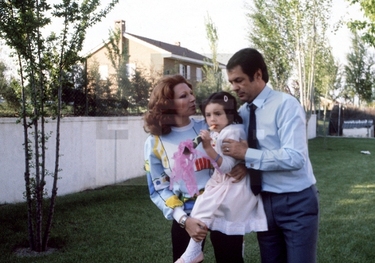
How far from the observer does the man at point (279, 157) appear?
6.92 ft

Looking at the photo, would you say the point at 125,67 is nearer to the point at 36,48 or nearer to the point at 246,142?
the point at 36,48

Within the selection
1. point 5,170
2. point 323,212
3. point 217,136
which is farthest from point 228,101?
point 5,170

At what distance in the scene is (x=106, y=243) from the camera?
4.86 metres

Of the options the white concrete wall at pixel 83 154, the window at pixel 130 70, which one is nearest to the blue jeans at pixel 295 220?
the white concrete wall at pixel 83 154

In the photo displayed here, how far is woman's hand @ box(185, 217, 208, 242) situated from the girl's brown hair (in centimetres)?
51

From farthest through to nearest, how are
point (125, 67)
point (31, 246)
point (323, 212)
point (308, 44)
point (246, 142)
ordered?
point (308, 44) < point (125, 67) < point (323, 212) < point (31, 246) < point (246, 142)

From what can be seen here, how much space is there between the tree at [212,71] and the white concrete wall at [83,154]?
14.9 ft

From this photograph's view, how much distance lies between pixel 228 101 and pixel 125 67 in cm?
900

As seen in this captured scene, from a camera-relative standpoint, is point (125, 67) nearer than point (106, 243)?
No

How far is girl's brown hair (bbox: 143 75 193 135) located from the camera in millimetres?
2449

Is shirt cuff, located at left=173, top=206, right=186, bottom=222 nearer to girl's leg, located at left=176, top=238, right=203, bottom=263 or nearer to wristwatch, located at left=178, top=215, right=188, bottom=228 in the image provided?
wristwatch, located at left=178, top=215, right=188, bottom=228

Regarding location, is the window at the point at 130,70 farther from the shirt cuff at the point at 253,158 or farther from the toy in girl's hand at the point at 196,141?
the shirt cuff at the point at 253,158

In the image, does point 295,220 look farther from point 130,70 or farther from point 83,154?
point 130,70

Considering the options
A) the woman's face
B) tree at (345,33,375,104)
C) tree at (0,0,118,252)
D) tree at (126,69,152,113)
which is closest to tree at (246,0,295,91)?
tree at (126,69,152,113)
